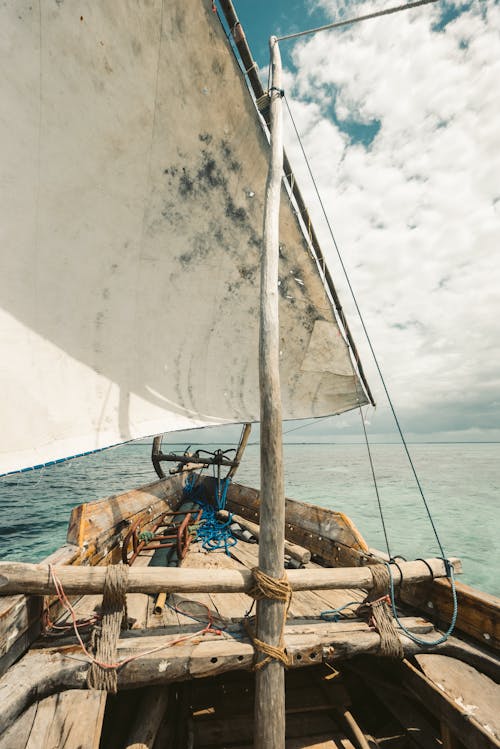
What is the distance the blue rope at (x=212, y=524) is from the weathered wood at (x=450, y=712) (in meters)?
3.01

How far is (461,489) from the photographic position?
32.5m

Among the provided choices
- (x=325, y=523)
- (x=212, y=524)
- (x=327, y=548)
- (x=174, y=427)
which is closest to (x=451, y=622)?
(x=327, y=548)

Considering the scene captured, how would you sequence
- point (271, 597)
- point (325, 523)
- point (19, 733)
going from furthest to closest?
point (325, 523), point (271, 597), point (19, 733)

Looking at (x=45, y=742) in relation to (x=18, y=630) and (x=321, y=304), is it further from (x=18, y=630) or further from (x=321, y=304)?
(x=321, y=304)

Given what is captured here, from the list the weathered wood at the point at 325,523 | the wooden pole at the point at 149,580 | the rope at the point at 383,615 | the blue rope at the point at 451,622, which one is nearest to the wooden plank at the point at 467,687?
the blue rope at the point at 451,622

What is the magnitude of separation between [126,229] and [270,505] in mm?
3631

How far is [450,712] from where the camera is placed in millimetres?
2322

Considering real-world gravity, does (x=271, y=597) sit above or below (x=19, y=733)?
above

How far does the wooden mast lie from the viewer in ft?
7.50

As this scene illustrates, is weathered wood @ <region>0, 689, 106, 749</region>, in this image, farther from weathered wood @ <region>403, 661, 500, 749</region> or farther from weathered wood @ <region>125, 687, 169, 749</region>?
weathered wood @ <region>403, 661, 500, 749</region>

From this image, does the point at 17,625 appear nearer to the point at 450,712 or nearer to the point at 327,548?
the point at 450,712

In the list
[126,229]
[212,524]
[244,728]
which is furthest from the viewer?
[212,524]

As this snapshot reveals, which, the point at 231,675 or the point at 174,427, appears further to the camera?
the point at 174,427

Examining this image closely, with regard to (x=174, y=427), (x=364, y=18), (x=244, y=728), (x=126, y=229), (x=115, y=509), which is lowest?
(x=244, y=728)
